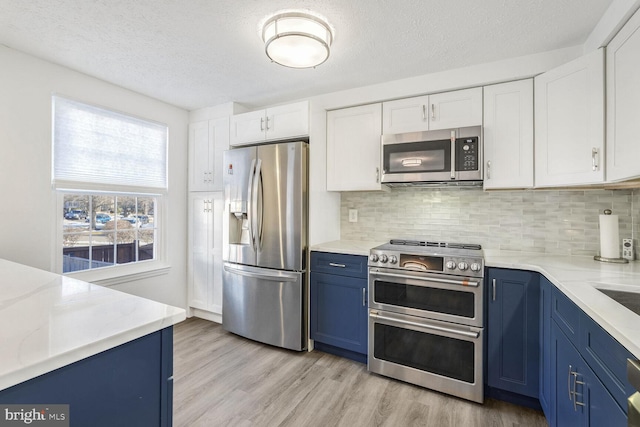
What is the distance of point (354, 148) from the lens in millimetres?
2828

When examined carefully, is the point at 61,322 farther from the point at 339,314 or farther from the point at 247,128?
the point at 247,128

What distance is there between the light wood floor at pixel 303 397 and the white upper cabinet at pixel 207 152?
1724 millimetres

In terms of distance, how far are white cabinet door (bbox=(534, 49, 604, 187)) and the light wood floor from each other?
1563 mm

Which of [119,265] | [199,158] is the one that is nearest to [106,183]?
[119,265]

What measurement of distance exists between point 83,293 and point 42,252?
172 cm

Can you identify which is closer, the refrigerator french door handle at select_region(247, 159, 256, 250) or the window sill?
the window sill

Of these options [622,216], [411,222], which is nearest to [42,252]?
[411,222]

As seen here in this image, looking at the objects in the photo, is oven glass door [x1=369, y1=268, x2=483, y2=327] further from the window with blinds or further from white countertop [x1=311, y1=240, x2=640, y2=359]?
the window with blinds

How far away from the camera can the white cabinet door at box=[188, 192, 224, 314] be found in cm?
333

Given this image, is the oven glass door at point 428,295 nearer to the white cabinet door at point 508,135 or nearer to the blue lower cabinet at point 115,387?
the white cabinet door at point 508,135

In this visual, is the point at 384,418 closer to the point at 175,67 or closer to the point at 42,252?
the point at 42,252

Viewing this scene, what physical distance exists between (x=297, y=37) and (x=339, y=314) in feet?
6.84

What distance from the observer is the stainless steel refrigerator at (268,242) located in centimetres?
270

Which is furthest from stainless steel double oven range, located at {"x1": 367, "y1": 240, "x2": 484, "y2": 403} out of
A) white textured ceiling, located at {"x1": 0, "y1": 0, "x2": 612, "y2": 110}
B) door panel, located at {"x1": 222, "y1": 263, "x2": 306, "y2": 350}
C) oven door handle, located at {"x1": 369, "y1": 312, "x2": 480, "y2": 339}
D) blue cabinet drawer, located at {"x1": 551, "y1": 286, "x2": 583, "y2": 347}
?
white textured ceiling, located at {"x1": 0, "y1": 0, "x2": 612, "y2": 110}
